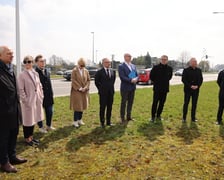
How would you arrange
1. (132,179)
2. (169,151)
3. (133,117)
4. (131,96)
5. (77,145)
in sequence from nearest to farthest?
(132,179)
(169,151)
(77,145)
(131,96)
(133,117)

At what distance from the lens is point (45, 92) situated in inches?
253

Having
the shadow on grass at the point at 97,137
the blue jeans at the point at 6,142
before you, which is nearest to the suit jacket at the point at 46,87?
the shadow on grass at the point at 97,137

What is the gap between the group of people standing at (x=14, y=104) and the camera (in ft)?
13.5

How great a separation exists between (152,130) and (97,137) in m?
1.47

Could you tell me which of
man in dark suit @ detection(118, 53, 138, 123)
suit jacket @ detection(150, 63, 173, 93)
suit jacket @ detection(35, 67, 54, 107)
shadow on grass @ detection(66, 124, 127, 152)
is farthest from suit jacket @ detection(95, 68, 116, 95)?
suit jacket @ detection(150, 63, 173, 93)

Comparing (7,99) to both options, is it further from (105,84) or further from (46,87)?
(105,84)

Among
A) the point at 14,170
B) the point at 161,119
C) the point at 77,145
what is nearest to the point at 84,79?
the point at 77,145

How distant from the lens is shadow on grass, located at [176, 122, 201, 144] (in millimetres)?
5992

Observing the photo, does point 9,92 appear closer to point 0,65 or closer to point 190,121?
point 0,65

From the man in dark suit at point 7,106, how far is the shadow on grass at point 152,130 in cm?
302

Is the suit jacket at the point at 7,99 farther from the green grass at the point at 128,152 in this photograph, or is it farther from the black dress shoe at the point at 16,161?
the green grass at the point at 128,152

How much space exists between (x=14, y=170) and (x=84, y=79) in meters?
3.21

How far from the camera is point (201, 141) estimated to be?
5855 millimetres

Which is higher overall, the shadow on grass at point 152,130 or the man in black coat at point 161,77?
the man in black coat at point 161,77
